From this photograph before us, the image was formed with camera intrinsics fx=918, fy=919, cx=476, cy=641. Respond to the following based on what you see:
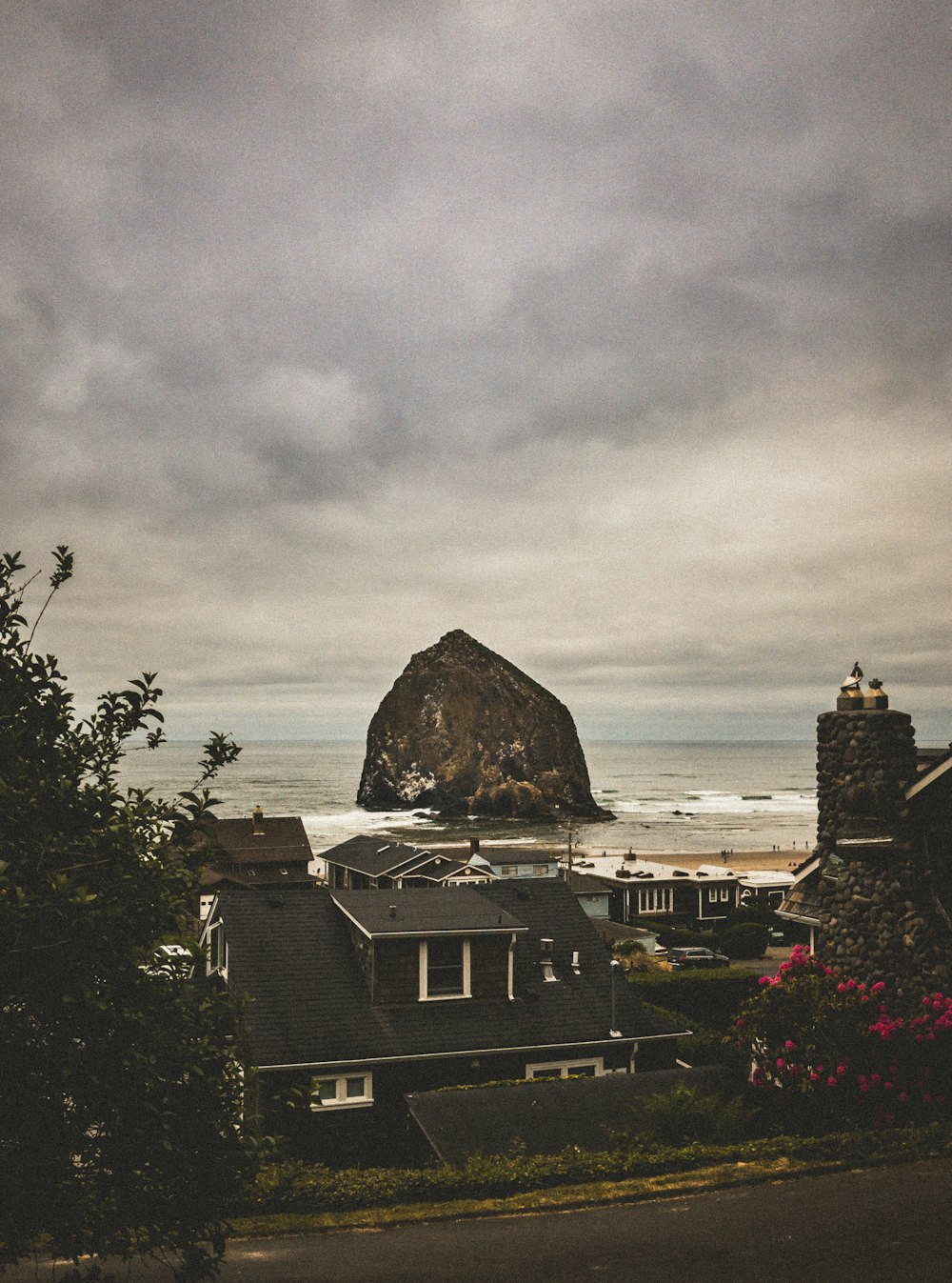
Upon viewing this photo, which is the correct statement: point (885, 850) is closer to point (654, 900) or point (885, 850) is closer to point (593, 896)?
point (593, 896)

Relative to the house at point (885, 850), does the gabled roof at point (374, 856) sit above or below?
below

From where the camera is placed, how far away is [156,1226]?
25.1 ft

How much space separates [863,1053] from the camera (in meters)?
13.8

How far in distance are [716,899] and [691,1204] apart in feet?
207

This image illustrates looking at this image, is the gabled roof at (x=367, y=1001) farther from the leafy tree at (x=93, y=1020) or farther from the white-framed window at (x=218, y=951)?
the leafy tree at (x=93, y=1020)

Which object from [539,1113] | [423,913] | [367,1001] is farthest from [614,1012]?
[539,1113]

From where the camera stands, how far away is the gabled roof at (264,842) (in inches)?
2470

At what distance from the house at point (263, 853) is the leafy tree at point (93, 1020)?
2077 inches

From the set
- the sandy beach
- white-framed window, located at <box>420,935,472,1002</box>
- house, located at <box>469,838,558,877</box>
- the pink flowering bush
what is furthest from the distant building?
the pink flowering bush

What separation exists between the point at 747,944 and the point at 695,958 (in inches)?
209

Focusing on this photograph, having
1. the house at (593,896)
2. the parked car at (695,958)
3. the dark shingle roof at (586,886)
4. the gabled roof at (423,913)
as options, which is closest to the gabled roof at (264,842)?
the dark shingle roof at (586,886)

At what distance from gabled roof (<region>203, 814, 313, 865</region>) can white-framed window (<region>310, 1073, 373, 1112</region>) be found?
4181cm

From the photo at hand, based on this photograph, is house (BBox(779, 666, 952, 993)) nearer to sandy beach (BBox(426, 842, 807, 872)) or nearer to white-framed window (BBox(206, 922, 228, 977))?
white-framed window (BBox(206, 922, 228, 977))

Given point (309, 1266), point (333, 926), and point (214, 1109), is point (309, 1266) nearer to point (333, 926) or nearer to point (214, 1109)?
point (214, 1109)
